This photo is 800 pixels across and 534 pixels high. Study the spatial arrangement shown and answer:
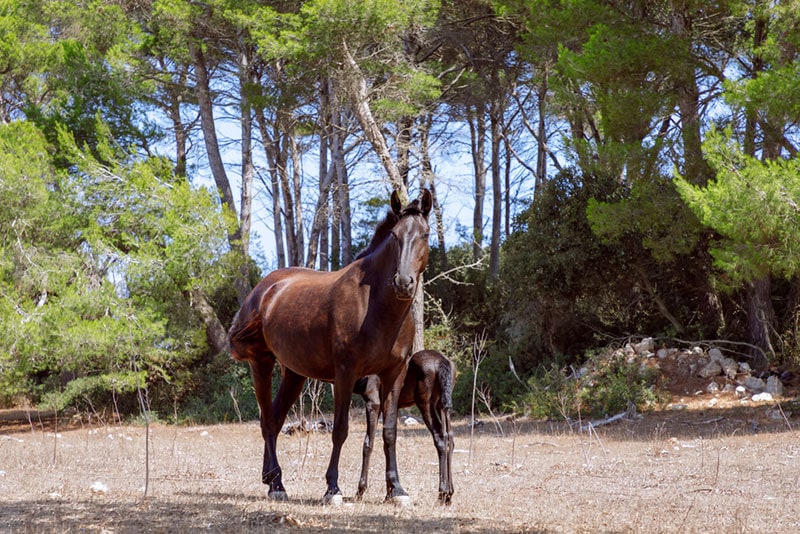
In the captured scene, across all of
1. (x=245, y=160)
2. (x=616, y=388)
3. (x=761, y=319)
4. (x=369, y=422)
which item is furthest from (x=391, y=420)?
(x=245, y=160)

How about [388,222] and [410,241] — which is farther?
[388,222]

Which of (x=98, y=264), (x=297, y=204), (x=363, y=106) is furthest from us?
(x=297, y=204)

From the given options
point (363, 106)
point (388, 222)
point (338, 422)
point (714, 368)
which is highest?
point (363, 106)

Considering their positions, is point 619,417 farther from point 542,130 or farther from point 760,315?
point 542,130

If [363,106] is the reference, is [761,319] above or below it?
below

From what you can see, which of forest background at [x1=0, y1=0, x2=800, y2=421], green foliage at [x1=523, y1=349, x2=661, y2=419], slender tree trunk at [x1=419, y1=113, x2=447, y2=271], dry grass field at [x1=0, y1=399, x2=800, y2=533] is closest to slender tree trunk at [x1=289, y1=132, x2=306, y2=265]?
forest background at [x1=0, y1=0, x2=800, y2=421]

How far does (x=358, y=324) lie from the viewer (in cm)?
625

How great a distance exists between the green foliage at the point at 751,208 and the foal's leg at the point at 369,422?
329 inches

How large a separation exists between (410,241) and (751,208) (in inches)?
342

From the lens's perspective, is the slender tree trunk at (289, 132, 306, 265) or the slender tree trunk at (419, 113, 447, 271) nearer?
the slender tree trunk at (419, 113, 447, 271)

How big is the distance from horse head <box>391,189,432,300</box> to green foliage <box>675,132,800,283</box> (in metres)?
8.38

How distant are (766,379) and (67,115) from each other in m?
19.1

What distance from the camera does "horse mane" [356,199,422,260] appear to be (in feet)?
20.6

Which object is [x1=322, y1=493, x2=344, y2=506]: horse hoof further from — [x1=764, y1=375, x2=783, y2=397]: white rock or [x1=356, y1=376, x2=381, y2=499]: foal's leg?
[x1=764, y1=375, x2=783, y2=397]: white rock
